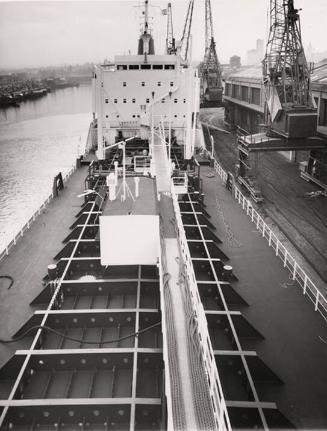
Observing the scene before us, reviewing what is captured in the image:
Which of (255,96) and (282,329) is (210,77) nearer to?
(255,96)

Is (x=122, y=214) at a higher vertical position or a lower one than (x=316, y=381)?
higher

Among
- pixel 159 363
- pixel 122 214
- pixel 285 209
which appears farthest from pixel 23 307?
pixel 285 209

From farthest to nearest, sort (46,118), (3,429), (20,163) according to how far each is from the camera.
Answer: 1. (46,118)
2. (20,163)
3. (3,429)

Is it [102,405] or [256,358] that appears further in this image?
[256,358]

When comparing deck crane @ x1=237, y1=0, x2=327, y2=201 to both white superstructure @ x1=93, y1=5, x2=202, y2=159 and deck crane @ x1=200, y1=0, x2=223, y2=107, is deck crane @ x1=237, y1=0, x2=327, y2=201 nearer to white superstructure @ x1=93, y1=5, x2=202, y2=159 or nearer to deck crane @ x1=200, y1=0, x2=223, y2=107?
white superstructure @ x1=93, y1=5, x2=202, y2=159

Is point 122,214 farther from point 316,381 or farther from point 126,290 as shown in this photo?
point 316,381

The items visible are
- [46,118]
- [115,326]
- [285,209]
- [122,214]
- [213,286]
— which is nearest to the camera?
[115,326]

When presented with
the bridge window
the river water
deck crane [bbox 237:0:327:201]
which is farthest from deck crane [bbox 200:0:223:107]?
deck crane [bbox 237:0:327:201]

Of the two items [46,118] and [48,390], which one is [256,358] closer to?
[48,390]
